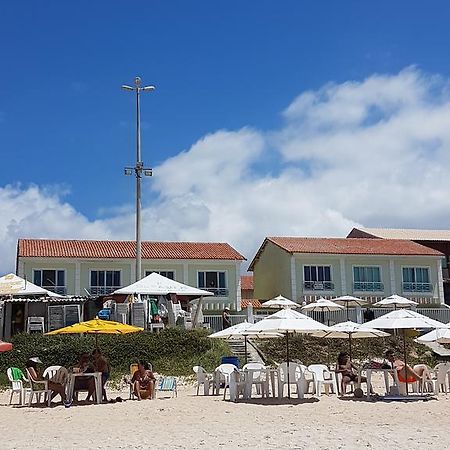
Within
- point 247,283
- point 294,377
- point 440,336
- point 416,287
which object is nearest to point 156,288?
point 294,377

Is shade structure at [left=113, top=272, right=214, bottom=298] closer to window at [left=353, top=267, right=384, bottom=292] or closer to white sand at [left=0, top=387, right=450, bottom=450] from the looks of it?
white sand at [left=0, top=387, right=450, bottom=450]

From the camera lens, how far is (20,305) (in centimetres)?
2883

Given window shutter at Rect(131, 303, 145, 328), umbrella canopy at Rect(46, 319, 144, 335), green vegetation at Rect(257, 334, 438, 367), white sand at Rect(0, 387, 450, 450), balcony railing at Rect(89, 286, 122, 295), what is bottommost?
white sand at Rect(0, 387, 450, 450)

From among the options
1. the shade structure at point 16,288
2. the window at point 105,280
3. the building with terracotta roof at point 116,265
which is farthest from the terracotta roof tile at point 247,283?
the shade structure at point 16,288

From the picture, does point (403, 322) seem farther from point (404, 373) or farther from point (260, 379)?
point (260, 379)

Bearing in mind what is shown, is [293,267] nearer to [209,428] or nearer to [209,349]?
[209,349]

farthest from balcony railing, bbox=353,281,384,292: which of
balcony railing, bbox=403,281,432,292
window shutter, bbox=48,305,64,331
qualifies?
window shutter, bbox=48,305,64,331

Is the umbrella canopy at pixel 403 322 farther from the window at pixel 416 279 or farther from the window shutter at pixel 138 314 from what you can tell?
the window at pixel 416 279

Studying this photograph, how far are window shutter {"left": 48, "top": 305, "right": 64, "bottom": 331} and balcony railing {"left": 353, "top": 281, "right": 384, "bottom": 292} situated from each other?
21.1 m

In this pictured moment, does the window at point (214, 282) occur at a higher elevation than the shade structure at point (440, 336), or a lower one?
higher

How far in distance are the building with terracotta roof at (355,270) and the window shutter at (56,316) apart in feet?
59.6

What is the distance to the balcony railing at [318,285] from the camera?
42.8 metres

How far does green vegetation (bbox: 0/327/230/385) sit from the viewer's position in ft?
78.5

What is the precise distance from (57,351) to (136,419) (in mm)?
10567
